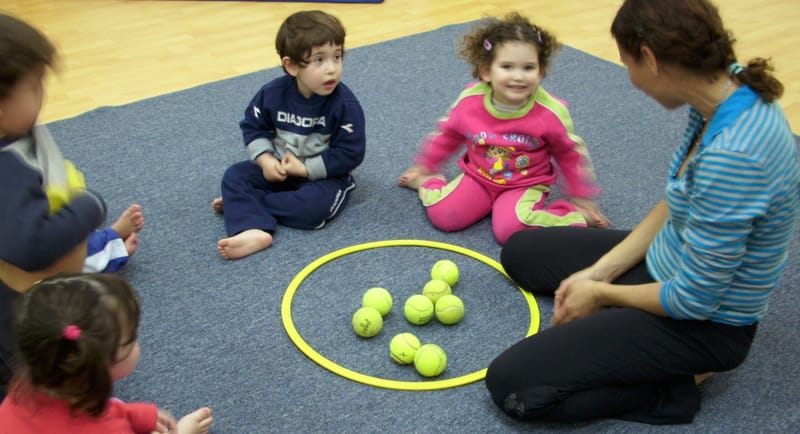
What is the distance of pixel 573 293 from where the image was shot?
1.79 m

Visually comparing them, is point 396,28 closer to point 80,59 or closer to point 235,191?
point 80,59

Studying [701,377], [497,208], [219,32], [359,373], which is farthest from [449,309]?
[219,32]

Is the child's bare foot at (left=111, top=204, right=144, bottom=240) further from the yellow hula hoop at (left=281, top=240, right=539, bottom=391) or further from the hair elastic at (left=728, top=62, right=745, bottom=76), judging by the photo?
the hair elastic at (left=728, top=62, right=745, bottom=76)

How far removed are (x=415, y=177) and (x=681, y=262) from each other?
1.18m

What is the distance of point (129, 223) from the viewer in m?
2.18

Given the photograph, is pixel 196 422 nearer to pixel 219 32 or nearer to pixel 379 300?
pixel 379 300

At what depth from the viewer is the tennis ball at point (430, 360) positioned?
1812 millimetres

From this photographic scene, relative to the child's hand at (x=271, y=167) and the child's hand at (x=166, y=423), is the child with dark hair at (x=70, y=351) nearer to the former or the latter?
the child's hand at (x=166, y=423)

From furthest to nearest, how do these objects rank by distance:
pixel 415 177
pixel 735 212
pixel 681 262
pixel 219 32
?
1. pixel 219 32
2. pixel 415 177
3. pixel 681 262
4. pixel 735 212

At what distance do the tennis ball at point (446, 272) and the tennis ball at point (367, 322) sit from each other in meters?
0.25

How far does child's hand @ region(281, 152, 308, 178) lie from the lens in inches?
93.8

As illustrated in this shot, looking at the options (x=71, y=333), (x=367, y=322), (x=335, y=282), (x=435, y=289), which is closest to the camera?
(x=71, y=333)

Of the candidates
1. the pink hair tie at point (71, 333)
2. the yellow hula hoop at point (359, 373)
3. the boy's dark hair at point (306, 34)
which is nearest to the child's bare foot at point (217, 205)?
the yellow hula hoop at point (359, 373)

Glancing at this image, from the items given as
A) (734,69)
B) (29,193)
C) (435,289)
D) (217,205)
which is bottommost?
(217,205)
